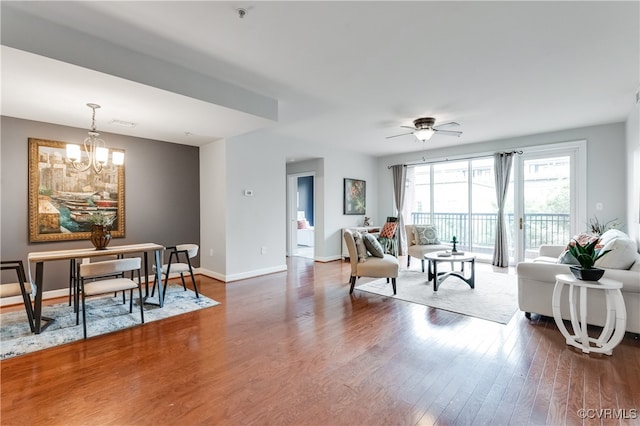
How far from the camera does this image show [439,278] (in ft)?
15.0

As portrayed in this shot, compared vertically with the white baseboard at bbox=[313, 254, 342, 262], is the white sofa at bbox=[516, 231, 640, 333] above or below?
above

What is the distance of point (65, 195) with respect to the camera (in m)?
4.26

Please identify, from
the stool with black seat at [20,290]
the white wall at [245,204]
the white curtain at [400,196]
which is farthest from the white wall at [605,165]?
the stool with black seat at [20,290]

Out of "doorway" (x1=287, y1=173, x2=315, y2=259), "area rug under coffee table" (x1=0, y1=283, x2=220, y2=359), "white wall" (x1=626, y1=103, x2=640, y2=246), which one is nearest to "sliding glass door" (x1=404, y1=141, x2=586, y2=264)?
"white wall" (x1=626, y1=103, x2=640, y2=246)

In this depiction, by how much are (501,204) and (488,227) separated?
785 mm

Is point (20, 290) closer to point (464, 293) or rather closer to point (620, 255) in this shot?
point (464, 293)

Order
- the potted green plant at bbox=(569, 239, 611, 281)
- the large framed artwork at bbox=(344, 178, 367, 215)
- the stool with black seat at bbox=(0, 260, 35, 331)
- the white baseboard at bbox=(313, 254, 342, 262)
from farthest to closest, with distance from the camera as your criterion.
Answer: the large framed artwork at bbox=(344, 178, 367, 215)
the white baseboard at bbox=(313, 254, 342, 262)
the stool with black seat at bbox=(0, 260, 35, 331)
the potted green plant at bbox=(569, 239, 611, 281)

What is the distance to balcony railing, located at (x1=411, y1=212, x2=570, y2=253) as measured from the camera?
575 centimetres

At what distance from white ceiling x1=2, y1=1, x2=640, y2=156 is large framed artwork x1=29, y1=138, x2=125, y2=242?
54cm

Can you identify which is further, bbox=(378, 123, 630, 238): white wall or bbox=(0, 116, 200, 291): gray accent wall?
bbox=(378, 123, 630, 238): white wall

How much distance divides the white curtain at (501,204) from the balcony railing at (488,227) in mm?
231

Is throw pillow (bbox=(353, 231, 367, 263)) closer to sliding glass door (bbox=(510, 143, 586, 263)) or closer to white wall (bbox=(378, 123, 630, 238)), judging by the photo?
sliding glass door (bbox=(510, 143, 586, 263))

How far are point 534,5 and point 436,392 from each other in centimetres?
273

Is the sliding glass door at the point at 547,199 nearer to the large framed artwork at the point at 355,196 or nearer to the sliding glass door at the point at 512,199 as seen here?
the sliding glass door at the point at 512,199
